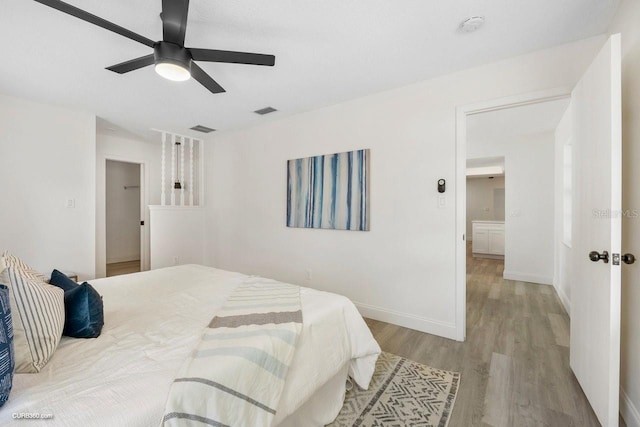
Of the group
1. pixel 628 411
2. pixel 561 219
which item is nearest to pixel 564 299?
pixel 561 219

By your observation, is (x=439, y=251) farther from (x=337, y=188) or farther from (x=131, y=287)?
(x=131, y=287)

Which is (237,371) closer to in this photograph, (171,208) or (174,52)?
(174,52)

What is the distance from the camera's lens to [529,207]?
4570 millimetres

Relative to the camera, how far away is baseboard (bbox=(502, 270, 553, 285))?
170 inches

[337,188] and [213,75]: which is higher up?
[213,75]

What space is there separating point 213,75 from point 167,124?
1.89 metres

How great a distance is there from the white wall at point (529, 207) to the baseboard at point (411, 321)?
2900 mm

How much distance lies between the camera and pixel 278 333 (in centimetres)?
124

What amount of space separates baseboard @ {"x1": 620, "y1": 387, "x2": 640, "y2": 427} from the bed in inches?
52.5

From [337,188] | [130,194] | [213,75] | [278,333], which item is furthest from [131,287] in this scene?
[130,194]

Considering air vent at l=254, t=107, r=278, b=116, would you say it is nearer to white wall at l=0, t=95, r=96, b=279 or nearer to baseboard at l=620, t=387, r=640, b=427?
white wall at l=0, t=95, r=96, b=279

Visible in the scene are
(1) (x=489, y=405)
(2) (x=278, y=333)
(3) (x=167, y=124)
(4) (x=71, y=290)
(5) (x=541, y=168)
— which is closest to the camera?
(2) (x=278, y=333)

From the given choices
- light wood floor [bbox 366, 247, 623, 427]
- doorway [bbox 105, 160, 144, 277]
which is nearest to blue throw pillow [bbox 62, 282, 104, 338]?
light wood floor [bbox 366, 247, 623, 427]

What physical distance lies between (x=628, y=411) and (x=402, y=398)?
3.92 feet
